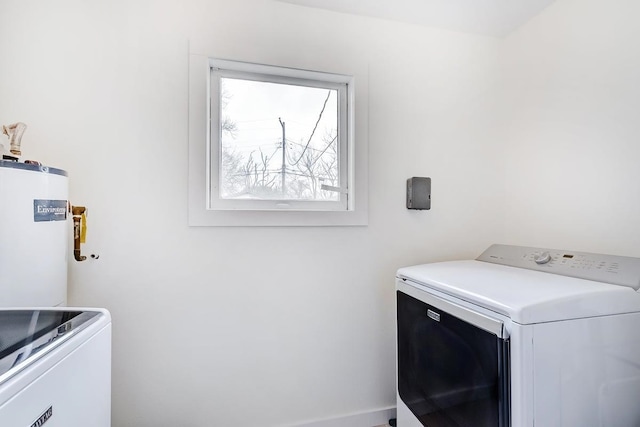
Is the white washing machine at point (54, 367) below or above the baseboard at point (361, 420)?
above

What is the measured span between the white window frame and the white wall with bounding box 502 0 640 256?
93 centimetres

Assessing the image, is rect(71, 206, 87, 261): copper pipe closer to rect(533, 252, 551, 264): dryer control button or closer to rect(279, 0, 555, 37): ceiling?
rect(279, 0, 555, 37): ceiling

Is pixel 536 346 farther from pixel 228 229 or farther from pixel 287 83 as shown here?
pixel 287 83

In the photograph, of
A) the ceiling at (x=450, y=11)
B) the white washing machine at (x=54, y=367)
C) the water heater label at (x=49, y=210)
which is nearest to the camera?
the white washing machine at (x=54, y=367)

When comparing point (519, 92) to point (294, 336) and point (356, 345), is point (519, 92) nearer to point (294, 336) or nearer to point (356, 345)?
point (356, 345)

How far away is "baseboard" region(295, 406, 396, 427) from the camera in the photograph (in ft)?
5.20

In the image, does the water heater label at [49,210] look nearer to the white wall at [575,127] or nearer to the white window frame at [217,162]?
the white window frame at [217,162]

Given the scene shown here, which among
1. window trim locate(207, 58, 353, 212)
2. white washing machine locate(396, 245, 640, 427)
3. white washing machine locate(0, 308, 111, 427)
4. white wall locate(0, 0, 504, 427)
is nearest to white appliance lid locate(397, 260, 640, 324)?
white washing machine locate(396, 245, 640, 427)

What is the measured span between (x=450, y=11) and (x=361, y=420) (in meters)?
2.21

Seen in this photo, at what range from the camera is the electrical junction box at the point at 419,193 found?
1694 millimetres

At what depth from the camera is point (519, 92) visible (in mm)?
1802

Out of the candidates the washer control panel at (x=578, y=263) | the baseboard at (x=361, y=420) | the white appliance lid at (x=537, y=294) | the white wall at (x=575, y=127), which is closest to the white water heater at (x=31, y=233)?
the baseboard at (x=361, y=420)

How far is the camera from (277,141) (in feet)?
5.50

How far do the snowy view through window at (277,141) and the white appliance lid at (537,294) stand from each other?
2.66 ft
